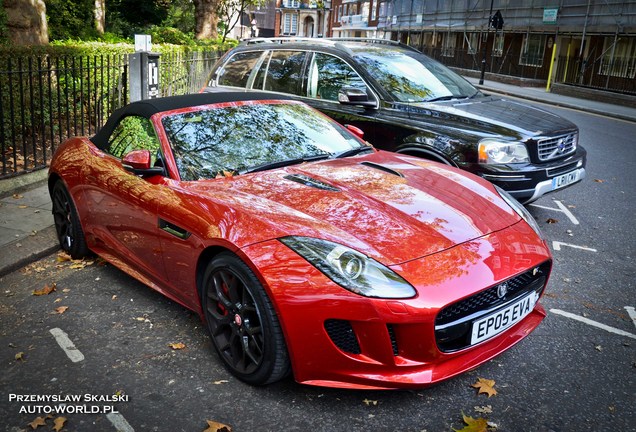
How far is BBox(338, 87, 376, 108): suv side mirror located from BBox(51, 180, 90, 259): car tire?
9.19 ft

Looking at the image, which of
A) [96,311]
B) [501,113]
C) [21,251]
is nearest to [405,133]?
[501,113]

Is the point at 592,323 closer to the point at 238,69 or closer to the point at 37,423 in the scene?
the point at 37,423

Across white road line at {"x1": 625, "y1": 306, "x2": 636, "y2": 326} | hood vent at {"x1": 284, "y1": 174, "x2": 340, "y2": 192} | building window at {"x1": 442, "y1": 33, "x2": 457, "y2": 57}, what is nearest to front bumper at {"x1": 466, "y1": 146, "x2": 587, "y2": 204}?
white road line at {"x1": 625, "y1": 306, "x2": 636, "y2": 326}

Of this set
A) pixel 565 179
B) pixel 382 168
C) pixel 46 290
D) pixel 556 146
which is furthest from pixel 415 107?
pixel 46 290

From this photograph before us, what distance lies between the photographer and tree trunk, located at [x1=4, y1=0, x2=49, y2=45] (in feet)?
33.9

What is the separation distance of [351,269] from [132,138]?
2.32 metres

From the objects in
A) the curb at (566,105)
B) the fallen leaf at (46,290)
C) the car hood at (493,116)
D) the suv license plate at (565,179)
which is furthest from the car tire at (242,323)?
the curb at (566,105)

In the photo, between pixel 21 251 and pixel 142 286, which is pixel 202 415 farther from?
pixel 21 251

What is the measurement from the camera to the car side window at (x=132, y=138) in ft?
13.4

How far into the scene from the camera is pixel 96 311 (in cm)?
415

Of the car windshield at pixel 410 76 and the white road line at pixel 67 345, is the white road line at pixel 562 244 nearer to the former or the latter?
the car windshield at pixel 410 76

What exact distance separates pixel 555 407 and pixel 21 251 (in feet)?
14.5

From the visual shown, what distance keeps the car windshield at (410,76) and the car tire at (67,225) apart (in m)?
3.35

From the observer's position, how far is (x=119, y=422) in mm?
2900
